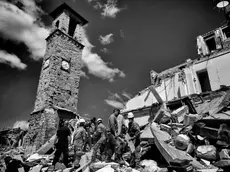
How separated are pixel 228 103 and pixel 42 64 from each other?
14.3 metres

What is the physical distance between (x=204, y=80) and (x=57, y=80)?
1193 centimetres

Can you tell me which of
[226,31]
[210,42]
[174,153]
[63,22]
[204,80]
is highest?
[63,22]

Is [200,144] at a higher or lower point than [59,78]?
lower

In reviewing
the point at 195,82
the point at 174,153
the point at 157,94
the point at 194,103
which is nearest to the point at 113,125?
the point at 174,153

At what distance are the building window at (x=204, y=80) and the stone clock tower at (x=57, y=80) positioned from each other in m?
10.5

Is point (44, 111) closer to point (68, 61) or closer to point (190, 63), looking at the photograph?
point (68, 61)

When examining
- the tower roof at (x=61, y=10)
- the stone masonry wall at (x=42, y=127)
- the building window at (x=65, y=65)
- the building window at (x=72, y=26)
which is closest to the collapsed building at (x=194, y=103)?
the stone masonry wall at (x=42, y=127)

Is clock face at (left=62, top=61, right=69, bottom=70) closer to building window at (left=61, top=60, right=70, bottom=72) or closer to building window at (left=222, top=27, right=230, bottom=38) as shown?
building window at (left=61, top=60, right=70, bottom=72)

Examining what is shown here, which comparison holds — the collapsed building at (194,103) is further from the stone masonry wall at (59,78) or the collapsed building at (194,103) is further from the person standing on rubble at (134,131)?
the stone masonry wall at (59,78)

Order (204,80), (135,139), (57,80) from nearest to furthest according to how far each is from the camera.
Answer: (135,139) → (204,80) → (57,80)

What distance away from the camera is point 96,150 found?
5.04m

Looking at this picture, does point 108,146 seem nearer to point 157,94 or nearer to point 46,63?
point 157,94

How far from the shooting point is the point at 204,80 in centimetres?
1091

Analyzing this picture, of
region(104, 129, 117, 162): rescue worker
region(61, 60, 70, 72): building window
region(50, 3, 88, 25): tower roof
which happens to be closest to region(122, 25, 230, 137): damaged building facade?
region(104, 129, 117, 162): rescue worker
